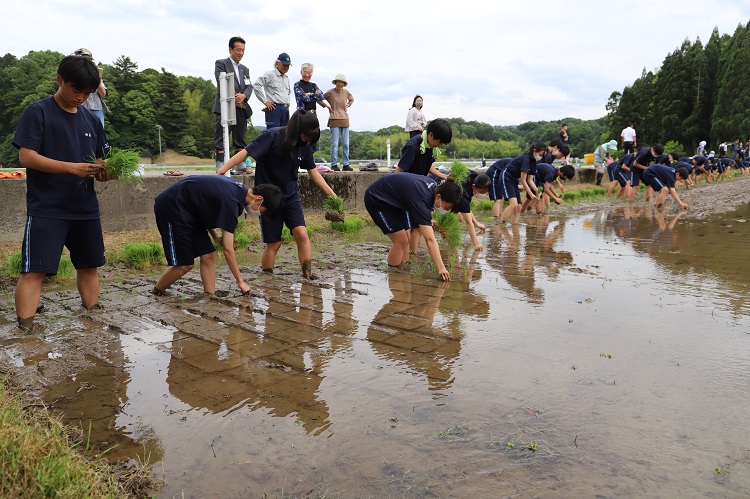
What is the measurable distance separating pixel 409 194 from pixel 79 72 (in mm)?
3233

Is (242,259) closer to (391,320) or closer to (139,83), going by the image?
(391,320)

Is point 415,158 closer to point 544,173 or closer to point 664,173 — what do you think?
point 544,173

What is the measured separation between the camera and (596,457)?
2445 millimetres

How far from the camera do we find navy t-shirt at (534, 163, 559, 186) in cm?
1207

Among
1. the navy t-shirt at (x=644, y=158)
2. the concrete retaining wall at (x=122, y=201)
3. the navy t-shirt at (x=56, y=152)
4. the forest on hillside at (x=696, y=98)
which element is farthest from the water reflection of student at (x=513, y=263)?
the forest on hillside at (x=696, y=98)

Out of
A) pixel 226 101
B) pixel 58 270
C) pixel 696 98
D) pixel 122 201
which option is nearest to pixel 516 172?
pixel 226 101

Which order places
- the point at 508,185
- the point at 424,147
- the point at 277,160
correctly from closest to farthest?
the point at 277,160, the point at 424,147, the point at 508,185

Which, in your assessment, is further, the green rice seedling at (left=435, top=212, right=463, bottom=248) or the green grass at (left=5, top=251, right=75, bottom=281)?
the green rice seedling at (left=435, top=212, right=463, bottom=248)

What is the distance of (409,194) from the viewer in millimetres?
6066

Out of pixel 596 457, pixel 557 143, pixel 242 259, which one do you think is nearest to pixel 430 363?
pixel 596 457

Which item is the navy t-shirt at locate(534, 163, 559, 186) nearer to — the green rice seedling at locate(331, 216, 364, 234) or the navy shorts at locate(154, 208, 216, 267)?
the green rice seedling at locate(331, 216, 364, 234)

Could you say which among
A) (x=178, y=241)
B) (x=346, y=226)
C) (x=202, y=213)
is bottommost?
(x=346, y=226)

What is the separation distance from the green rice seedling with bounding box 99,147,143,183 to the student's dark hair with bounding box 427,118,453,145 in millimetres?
3130

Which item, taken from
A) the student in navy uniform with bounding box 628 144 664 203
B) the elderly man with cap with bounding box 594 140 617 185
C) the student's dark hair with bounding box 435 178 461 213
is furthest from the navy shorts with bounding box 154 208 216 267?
the elderly man with cap with bounding box 594 140 617 185
